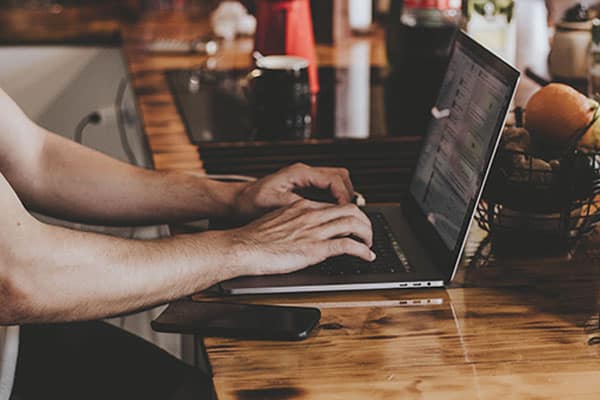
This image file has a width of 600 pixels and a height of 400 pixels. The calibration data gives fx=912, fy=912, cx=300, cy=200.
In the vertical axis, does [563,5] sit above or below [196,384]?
above

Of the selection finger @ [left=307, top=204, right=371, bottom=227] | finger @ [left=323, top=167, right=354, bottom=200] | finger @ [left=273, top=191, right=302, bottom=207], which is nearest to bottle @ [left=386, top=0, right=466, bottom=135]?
finger @ [left=323, top=167, right=354, bottom=200]

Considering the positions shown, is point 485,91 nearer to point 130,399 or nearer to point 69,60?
point 130,399

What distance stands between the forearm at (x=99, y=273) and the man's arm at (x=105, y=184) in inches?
10.0

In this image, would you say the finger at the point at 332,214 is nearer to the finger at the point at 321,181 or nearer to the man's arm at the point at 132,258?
the man's arm at the point at 132,258

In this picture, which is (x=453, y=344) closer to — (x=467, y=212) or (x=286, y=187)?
(x=467, y=212)

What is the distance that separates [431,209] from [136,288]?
1.33 feet

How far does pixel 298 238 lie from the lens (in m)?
1.12

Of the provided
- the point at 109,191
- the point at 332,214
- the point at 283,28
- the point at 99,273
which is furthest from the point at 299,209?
the point at 283,28

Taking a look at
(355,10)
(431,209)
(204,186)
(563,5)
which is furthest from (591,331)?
(563,5)

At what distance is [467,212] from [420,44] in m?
1.18

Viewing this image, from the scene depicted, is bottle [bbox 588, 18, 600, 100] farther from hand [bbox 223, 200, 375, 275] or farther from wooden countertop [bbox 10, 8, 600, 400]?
hand [bbox 223, 200, 375, 275]

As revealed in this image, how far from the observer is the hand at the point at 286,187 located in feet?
4.25

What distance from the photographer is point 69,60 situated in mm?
2992

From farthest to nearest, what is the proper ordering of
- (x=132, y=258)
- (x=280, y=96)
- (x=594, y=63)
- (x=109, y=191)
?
(x=280, y=96) < (x=594, y=63) < (x=109, y=191) < (x=132, y=258)
